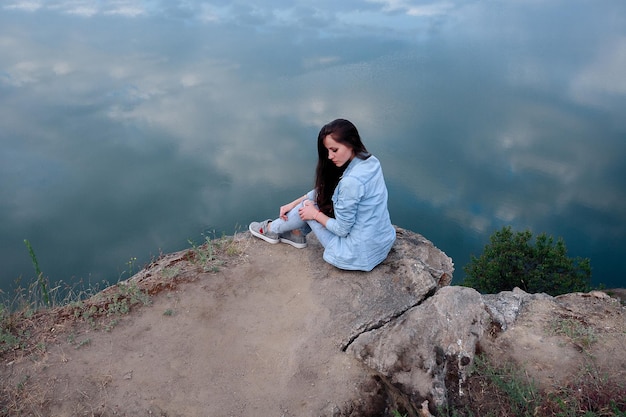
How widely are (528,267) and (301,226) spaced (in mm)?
10874

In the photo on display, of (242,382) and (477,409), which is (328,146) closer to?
(242,382)

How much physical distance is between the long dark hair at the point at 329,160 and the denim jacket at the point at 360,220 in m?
0.20

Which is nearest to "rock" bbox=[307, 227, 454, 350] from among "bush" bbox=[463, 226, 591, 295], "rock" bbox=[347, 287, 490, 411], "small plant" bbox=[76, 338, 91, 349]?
"rock" bbox=[347, 287, 490, 411]

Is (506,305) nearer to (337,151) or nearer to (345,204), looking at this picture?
(345,204)

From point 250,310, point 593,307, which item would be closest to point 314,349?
Answer: point 250,310

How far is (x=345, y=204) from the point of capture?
536 centimetres

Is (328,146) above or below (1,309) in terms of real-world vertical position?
above

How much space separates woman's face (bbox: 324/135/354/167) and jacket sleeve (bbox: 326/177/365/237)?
237 mm

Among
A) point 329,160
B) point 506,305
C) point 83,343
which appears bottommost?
point 83,343

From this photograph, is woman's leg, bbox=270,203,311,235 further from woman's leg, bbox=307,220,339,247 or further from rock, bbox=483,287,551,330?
rock, bbox=483,287,551,330

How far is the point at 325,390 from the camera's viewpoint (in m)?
4.62

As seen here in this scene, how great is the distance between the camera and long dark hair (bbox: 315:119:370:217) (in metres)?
5.23

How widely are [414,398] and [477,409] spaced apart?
0.51m

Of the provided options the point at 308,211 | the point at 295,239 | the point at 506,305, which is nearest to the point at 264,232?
the point at 295,239
